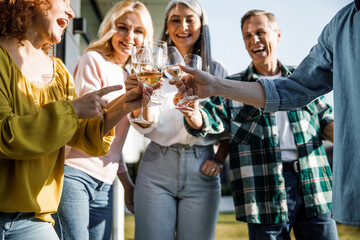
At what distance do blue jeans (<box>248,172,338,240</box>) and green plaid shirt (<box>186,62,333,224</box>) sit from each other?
0.14ft

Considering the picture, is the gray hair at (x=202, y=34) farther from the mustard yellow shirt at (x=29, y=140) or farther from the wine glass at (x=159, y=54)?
the mustard yellow shirt at (x=29, y=140)

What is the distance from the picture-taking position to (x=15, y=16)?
1426 mm

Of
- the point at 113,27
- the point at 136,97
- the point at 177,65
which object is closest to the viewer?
the point at 136,97

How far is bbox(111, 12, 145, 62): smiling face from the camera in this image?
236 cm

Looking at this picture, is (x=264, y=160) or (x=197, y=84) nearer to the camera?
(x=197, y=84)

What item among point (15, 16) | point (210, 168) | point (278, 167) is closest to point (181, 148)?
point (210, 168)

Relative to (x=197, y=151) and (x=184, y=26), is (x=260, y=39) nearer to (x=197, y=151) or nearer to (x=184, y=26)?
(x=184, y=26)

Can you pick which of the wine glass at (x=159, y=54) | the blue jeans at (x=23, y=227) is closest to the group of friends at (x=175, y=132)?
the blue jeans at (x=23, y=227)

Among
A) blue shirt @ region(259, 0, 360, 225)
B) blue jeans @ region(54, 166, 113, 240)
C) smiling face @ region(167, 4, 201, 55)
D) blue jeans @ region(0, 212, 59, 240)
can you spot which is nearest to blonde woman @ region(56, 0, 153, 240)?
blue jeans @ region(54, 166, 113, 240)

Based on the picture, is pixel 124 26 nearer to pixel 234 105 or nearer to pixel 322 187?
pixel 234 105

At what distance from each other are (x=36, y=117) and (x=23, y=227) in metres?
0.43

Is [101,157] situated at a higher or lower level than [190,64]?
lower

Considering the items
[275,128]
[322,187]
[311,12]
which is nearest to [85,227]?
[275,128]

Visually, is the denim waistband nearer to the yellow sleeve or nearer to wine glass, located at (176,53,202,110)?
wine glass, located at (176,53,202,110)
